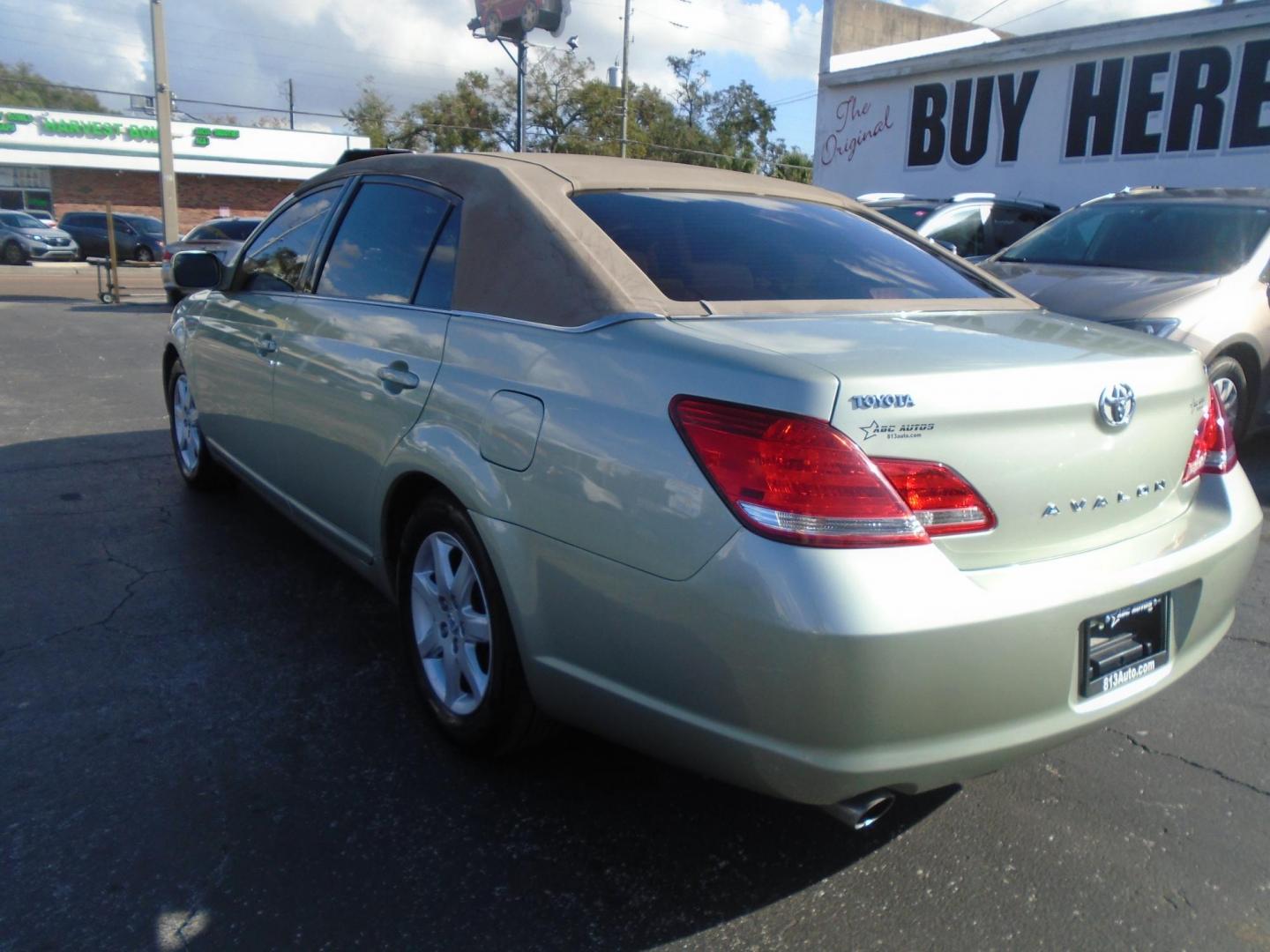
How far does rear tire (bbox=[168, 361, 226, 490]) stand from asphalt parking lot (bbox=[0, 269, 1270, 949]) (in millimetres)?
1450

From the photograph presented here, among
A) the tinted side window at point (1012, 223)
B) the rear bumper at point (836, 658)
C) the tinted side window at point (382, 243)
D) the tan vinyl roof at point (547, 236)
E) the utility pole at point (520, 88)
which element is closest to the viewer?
the rear bumper at point (836, 658)

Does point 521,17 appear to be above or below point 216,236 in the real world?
above

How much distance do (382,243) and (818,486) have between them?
2052 millimetres

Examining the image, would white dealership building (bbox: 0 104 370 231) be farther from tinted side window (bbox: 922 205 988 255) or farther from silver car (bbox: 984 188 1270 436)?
silver car (bbox: 984 188 1270 436)

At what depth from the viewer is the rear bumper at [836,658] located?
1990mm

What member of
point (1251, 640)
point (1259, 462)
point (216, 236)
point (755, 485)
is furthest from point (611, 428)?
point (216, 236)

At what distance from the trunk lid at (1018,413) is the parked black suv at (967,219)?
838 cm

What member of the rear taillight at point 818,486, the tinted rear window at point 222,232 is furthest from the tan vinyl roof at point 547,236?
the tinted rear window at point 222,232

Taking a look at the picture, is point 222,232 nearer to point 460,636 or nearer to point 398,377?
point 398,377

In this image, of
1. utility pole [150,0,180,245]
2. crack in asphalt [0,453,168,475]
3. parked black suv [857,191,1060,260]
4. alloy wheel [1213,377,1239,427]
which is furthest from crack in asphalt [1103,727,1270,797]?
utility pole [150,0,180,245]

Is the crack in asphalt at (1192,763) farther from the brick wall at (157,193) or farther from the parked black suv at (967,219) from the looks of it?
the brick wall at (157,193)

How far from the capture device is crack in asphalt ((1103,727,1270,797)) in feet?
9.53

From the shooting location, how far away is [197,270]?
471 centimetres

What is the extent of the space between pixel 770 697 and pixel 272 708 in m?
1.85
